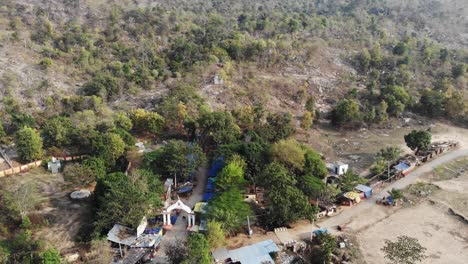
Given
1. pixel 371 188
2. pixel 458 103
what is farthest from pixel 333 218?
pixel 458 103

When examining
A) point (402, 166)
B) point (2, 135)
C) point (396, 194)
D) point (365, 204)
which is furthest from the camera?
point (2, 135)

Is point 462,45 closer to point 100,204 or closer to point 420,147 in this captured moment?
point 420,147

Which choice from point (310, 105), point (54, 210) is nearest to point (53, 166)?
point (54, 210)

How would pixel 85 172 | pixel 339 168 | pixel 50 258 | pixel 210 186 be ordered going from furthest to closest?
1. pixel 339 168
2. pixel 210 186
3. pixel 85 172
4. pixel 50 258

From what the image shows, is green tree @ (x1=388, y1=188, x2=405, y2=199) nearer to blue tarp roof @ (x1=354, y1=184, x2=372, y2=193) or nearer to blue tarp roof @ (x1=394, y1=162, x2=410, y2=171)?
blue tarp roof @ (x1=354, y1=184, x2=372, y2=193)

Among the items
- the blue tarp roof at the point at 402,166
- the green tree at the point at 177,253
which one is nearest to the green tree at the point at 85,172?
the green tree at the point at 177,253

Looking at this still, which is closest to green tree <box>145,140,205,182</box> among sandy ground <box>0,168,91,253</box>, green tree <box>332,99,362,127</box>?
sandy ground <box>0,168,91,253</box>

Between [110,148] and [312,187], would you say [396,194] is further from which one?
[110,148]
